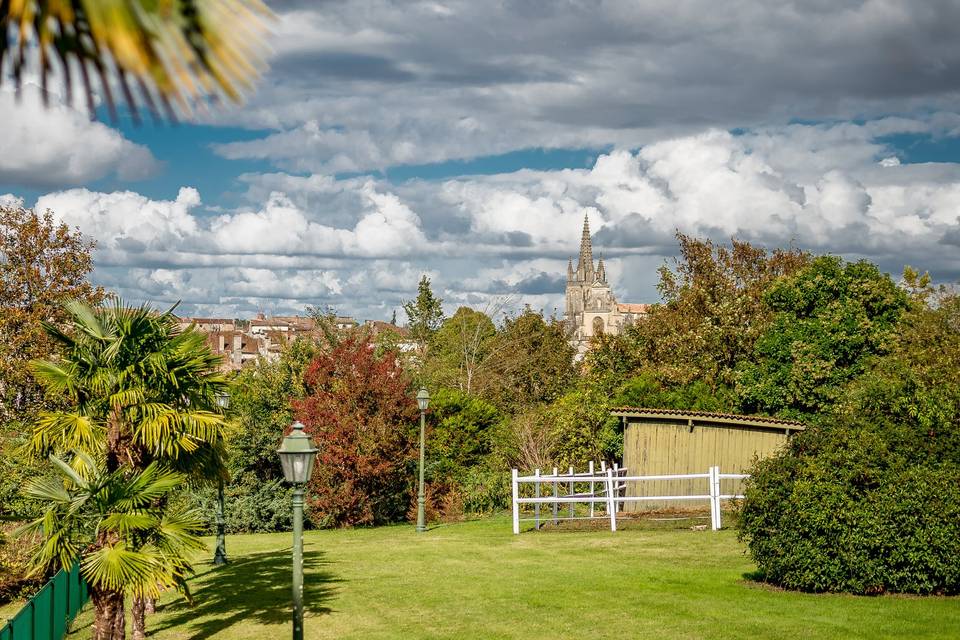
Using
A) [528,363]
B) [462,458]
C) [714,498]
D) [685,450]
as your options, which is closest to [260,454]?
[462,458]

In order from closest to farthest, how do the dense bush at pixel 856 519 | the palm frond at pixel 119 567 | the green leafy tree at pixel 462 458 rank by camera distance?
the palm frond at pixel 119 567 → the dense bush at pixel 856 519 → the green leafy tree at pixel 462 458

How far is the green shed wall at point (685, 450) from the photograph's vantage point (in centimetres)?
2520

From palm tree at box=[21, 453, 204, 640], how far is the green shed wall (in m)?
15.6

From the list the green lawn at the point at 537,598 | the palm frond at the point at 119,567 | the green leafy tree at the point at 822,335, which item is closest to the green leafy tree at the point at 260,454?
the green lawn at the point at 537,598

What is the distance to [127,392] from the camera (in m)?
12.5

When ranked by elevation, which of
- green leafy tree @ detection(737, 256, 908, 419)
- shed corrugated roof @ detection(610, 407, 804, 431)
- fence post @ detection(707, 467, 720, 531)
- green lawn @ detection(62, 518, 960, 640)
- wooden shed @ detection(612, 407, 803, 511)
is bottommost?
green lawn @ detection(62, 518, 960, 640)

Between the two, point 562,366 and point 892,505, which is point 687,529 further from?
point 562,366

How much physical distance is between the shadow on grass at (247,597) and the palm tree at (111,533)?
7.74ft

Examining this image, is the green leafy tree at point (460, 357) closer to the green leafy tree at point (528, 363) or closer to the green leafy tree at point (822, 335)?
the green leafy tree at point (528, 363)

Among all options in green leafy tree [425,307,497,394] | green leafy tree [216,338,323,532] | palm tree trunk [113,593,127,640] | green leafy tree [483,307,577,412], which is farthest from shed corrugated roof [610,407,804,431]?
green leafy tree [483,307,577,412]

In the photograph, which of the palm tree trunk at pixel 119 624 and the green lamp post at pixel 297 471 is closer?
the green lamp post at pixel 297 471

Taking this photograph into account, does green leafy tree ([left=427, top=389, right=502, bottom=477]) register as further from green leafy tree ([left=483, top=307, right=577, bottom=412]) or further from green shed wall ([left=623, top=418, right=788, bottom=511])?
green leafy tree ([left=483, top=307, right=577, bottom=412])

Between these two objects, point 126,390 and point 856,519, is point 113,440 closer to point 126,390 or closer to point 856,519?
point 126,390

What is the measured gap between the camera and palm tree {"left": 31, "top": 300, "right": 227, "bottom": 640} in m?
12.5
